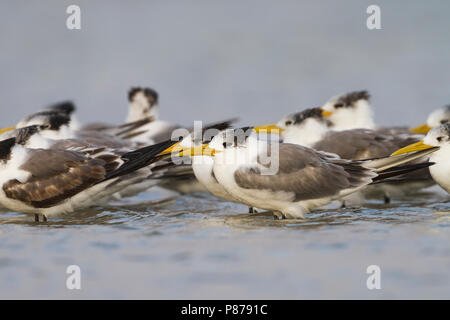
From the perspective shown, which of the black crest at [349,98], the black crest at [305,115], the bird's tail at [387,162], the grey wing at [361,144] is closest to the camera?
the bird's tail at [387,162]

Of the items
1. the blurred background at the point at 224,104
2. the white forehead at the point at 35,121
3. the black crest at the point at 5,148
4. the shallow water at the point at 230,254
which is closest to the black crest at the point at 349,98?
the blurred background at the point at 224,104

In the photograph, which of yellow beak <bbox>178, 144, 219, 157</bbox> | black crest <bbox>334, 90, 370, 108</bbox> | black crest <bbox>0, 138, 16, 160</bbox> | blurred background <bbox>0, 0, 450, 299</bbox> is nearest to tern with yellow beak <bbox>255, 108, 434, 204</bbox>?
blurred background <bbox>0, 0, 450, 299</bbox>

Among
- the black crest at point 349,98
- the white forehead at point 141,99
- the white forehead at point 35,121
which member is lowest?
the white forehead at point 35,121

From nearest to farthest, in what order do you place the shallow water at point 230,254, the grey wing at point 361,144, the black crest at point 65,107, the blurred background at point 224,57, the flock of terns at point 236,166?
the shallow water at point 230,254 → the flock of terns at point 236,166 → the grey wing at point 361,144 → the black crest at point 65,107 → the blurred background at point 224,57

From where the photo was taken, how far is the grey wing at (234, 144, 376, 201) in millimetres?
6723

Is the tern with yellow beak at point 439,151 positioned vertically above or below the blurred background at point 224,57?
below

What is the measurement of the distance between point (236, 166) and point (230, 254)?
4.33 ft

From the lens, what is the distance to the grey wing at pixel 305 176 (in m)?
6.72

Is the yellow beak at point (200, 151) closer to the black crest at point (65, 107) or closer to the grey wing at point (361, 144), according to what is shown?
the grey wing at point (361, 144)

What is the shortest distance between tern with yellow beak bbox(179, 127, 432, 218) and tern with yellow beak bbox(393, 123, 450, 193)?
47cm

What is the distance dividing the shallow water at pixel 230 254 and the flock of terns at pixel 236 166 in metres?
0.22

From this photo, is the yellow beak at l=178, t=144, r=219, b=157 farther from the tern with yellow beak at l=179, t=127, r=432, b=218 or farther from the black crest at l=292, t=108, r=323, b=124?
the black crest at l=292, t=108, r=323, b=124
